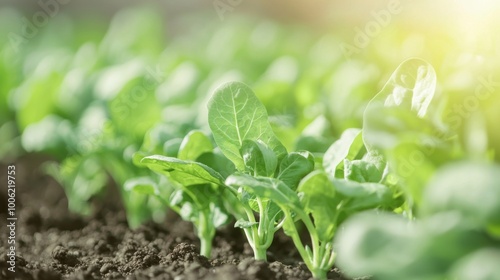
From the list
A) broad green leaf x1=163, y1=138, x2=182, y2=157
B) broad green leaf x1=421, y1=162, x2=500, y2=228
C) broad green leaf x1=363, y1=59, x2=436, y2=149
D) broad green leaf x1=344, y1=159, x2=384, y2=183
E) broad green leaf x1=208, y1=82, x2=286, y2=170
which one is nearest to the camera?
broad green leaf x1=421, y1=162, x2=500, y2=228

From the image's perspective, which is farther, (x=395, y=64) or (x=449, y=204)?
(x=395, y=64)

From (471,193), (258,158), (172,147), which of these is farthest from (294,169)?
(471,193)

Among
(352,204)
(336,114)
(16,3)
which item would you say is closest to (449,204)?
(352,204)

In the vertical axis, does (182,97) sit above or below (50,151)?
above

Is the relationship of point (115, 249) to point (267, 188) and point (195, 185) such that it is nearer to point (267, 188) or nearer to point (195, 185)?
point (195, 185)

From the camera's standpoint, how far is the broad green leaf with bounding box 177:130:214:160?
67.2 inches

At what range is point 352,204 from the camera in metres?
1.37

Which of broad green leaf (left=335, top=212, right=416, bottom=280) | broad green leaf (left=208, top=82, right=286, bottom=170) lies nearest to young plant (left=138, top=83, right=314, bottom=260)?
broad green leaf (left=208, top=82, right=286, bottom=170)

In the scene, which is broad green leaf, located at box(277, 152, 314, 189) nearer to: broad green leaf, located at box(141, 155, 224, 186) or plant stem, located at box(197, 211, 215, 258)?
broad green leaf, located at box(141, 155, 224, 186)

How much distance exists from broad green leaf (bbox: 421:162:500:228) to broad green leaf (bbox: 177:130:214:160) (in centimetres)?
78

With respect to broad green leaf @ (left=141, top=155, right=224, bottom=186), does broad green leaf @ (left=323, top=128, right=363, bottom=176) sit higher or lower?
higher

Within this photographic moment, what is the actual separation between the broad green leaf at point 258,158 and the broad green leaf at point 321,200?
4.9 inches

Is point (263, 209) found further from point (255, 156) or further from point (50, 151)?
point (50, 151)

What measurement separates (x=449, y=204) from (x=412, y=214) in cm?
49
